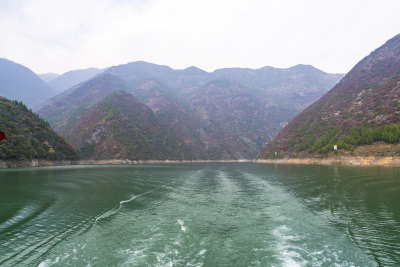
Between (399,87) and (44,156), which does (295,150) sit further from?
(44,156)

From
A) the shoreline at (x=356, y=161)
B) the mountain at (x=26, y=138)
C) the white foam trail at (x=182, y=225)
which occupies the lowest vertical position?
A: the white foam trail at (x=182, y=225)

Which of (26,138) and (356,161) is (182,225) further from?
(26,138)

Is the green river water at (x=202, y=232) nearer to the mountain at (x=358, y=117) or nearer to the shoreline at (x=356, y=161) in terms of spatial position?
the shoreline at (x=356, y=161)

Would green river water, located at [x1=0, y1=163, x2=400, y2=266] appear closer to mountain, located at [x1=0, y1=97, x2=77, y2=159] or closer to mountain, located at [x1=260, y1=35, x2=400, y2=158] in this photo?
mountain, located at [x1=260, y1=35, x2=400, y2=158]

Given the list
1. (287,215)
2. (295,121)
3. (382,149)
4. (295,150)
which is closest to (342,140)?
(382,149)

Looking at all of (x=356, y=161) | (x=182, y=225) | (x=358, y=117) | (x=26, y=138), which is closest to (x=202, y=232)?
(x=182, y=225)

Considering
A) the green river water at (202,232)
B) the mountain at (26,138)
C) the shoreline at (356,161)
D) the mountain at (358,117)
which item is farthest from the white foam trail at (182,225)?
the mountain at (26,138)
